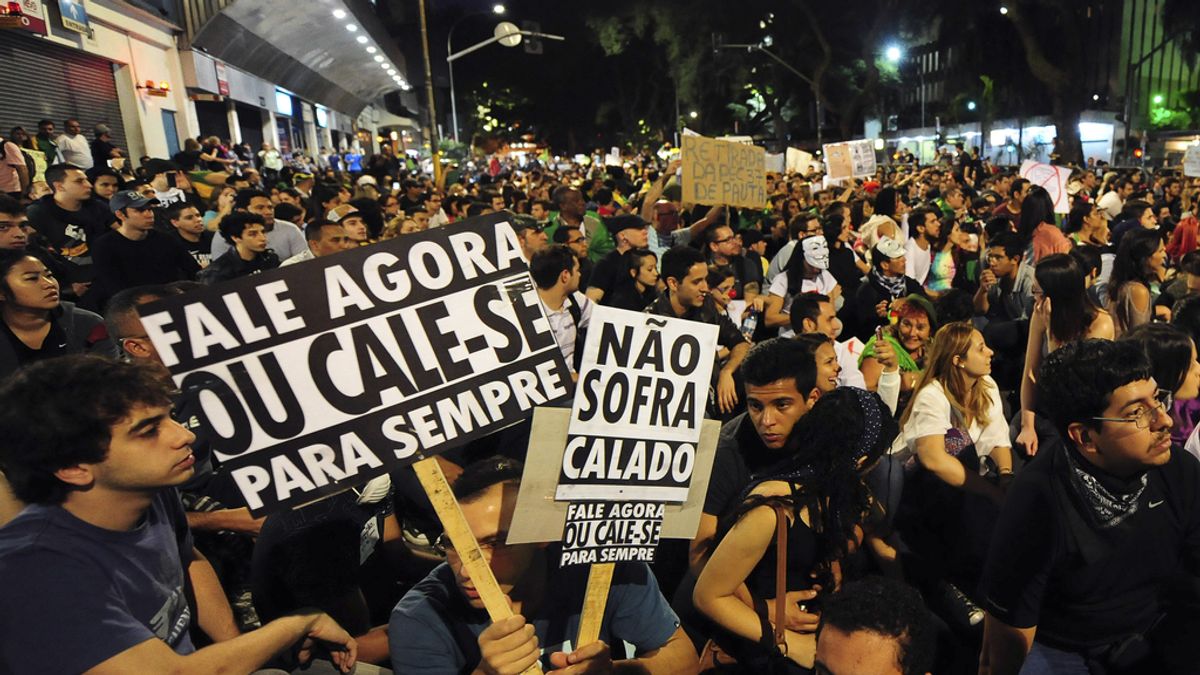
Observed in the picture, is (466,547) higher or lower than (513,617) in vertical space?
higher

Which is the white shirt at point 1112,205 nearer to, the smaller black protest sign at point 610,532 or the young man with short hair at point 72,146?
the smaller black protest sign at point 610,532

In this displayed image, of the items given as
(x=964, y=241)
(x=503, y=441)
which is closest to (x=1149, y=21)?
(x=964, y=241)

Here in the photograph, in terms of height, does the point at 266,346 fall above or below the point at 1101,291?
above

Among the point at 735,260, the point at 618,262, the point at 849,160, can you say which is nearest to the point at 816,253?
the point at 735,260

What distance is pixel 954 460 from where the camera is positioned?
3.98 m

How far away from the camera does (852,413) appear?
9.59ft

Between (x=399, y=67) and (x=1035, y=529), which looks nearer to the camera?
(x=1035, y=529)

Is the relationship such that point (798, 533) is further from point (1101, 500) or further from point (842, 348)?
point (842, 348)

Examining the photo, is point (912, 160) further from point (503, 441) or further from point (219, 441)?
point (219, 441)

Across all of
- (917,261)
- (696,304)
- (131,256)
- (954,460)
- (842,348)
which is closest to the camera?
(954,460)

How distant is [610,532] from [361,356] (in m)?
0.90

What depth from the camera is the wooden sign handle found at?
2277 mm

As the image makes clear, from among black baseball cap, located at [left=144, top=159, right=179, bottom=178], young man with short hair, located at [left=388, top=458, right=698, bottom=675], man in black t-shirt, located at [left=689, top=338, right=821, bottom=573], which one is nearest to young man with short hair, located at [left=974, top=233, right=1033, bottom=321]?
man in black t-shirt, located at [left=689, top=338, right=821, bottom=573]

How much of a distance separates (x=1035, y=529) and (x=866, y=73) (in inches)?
1807
